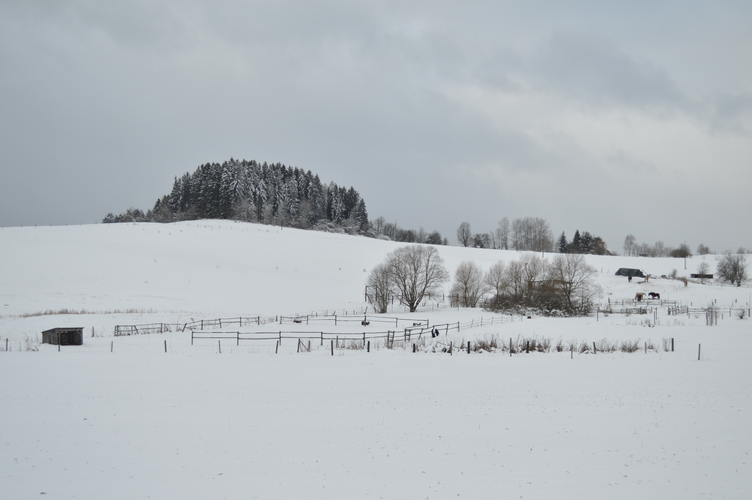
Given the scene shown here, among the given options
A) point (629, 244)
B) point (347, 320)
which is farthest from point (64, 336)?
point (629, 244)

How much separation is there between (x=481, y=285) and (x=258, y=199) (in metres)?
78.0

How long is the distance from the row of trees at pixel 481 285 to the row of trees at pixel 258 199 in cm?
6228

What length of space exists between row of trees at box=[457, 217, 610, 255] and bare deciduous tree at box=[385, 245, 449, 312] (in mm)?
76349

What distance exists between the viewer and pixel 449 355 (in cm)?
2612

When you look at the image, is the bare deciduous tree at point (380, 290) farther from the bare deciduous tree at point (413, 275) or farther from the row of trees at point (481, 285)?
the bare deciduous tree at point (413, 275)

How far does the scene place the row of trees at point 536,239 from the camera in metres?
136

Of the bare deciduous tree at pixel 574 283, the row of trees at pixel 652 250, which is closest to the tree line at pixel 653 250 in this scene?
the row of trees at pixel 652 250

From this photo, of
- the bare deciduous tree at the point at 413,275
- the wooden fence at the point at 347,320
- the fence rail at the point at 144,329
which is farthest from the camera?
the bare deciduous tree at the point at 413,275

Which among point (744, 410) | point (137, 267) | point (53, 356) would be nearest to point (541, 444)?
point (744, 410)

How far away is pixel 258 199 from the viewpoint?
124 m

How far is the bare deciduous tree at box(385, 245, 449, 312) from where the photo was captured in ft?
199

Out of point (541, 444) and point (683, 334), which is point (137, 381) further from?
point (683, 334)

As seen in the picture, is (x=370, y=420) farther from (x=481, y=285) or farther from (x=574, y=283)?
(x=574, y=283)

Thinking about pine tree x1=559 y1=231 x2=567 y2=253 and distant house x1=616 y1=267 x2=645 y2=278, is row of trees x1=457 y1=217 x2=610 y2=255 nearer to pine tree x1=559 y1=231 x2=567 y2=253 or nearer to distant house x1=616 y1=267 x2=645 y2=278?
pine tree x1=559 y1=231 x2=567 y2=253
